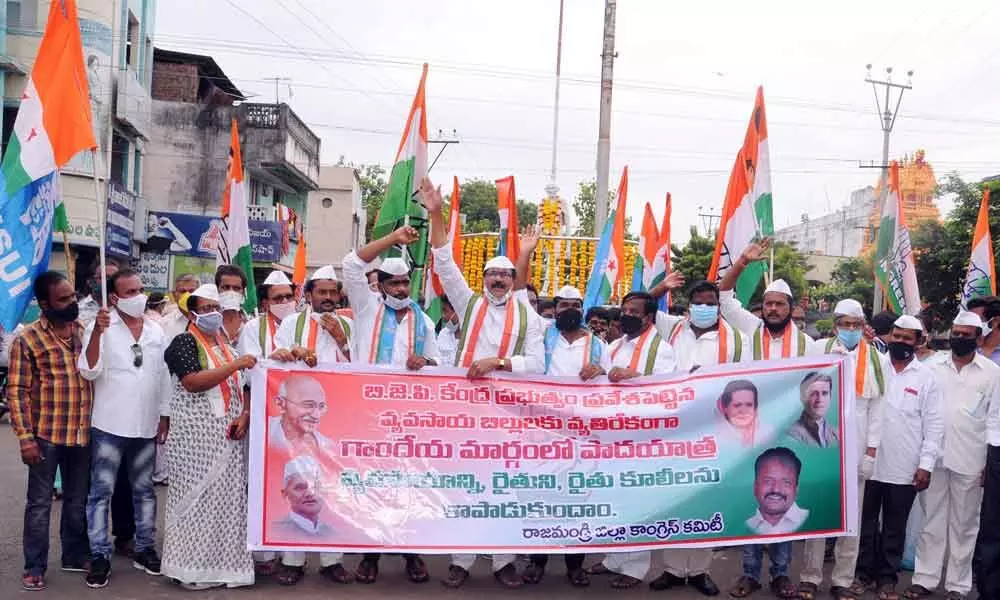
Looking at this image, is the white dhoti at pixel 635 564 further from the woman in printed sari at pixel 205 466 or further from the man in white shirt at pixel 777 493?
the woman in printed sari at pixel 205 466

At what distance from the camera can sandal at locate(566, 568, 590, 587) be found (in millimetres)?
6613

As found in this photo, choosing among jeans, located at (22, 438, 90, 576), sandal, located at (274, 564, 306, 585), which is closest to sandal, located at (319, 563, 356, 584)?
sandal, located at (274, 564, 306, 585)

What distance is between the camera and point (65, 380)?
6.11 m

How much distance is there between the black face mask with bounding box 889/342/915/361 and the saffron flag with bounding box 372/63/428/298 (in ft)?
10.6

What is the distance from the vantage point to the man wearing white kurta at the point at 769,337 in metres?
6.55

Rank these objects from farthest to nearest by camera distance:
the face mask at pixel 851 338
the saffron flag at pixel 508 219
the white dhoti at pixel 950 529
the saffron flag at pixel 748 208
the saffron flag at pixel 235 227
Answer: the saffron flag at pixel 508 219, the saffron flag at pixel 235 227, the saffron flag at pixel 748 208, the face mask at pixel 851 338, the white dhoti at pixel 950 529

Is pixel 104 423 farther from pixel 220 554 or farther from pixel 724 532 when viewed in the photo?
pixel 724 532

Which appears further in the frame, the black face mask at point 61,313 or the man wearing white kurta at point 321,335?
the man wearing white kurta at point 321,335

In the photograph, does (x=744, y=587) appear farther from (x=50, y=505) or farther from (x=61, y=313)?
(x=61, y=313)

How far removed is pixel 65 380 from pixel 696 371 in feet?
12.5

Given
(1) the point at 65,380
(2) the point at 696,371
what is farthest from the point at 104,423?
(2) the point at 696,371

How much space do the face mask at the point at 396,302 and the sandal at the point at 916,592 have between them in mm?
3712

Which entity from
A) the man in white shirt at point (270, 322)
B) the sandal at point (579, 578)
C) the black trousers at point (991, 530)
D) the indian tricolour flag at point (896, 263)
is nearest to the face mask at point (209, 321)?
the man in white shirt at point (270, 322)

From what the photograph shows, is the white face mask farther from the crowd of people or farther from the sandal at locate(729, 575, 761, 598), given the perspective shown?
the sandal at locate(729, 575, 761, 598)
